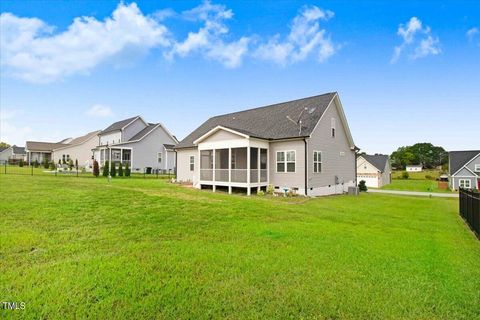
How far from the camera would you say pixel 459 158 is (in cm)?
3866

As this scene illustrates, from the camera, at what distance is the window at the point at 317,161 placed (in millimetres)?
17391

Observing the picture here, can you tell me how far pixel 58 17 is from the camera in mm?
14094

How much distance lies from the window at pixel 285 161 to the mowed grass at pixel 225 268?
352 inches

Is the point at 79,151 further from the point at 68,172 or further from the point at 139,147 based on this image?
the point at 68,172

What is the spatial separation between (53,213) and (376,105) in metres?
25.6

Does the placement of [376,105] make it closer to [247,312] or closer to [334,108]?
[334,108]

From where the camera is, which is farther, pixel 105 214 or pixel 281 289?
pixel 105 214

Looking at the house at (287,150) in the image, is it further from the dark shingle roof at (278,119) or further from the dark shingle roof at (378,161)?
the dark shingle roof at (378,161)

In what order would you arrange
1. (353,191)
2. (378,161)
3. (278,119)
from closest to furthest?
(278,119), (353,191), (378,161)

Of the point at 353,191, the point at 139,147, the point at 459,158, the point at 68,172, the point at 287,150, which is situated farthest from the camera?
the point at 459,158

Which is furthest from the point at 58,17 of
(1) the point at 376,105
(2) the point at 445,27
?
(1) the point at 376,105

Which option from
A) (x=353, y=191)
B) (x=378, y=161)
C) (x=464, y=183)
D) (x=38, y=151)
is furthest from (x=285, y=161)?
(x=38, y=151)

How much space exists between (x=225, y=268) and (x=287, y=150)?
13.7m

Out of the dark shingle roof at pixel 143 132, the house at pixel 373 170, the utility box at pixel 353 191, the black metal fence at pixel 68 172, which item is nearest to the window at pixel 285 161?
the utility box at pixel 353 191
